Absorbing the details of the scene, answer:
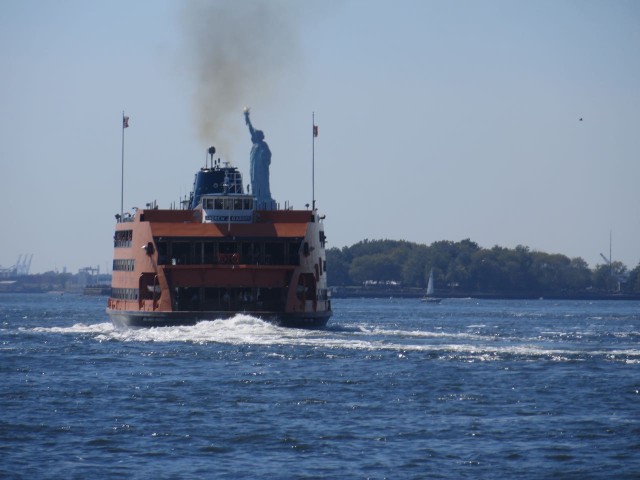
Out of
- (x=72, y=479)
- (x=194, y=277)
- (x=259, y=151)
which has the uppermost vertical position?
(x=259, y=151)

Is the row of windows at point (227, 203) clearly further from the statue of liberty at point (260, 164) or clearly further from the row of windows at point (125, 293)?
the statue of liberty at point (260, 164)

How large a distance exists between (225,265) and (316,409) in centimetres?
3185

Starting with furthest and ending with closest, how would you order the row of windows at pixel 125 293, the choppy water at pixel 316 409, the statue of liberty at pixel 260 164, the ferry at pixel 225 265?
1. the statue of liberty at pixel 260 164
2. the row of windows at pixel 125 293
3. the ferry at pixel 225 265
4. the choppy water at pixel 316 409

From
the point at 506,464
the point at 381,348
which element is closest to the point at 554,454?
the point at 506,464

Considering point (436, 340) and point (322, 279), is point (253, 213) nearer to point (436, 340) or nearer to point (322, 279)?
point (322, 279)

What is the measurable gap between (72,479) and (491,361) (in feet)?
94.0

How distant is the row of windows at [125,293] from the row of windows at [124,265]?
1.18 metres

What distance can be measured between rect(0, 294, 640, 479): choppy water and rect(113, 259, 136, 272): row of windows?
11519mm

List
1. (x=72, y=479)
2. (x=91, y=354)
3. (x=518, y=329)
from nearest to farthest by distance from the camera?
(x=72, y=479) < (x=91, y=354) < (x=518, y=329)

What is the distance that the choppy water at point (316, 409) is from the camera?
34.9m

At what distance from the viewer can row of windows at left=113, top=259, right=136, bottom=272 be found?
266ft

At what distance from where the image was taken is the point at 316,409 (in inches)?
1722

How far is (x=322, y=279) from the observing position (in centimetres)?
8338

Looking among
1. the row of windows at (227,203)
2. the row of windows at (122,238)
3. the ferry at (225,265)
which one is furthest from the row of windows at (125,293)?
the row of windows at (227,203)
